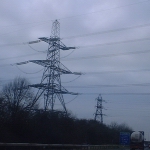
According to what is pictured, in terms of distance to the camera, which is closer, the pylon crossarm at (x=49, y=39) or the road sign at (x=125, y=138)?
the pylon crossarm at (x=49, y=39)

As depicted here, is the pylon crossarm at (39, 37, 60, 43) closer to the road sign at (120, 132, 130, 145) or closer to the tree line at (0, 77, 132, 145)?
the tree line at (0, 77, 132, 145)

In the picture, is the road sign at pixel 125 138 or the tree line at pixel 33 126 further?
the road sign at pixel 125 138

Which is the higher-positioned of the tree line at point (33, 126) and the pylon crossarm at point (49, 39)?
the pylon crossarm at point (49, 39)

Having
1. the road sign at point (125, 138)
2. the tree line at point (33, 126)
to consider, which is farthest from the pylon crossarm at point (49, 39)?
the road sign at point (125, 138)

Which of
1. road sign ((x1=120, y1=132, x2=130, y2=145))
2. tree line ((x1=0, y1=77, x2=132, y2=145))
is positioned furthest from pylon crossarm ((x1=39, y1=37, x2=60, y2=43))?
road sign ((x1=120, y1=132, x2=130, y2=145))

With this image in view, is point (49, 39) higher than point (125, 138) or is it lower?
higher

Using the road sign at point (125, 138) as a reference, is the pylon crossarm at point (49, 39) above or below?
above

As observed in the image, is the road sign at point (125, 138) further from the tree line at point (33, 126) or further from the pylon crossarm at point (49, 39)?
the pylon crossarm at point (49, 39)

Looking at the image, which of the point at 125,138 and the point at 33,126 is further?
the point at 125,138

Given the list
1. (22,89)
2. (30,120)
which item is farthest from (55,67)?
(22,89)

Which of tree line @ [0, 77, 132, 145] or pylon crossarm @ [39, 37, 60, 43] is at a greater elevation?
pylon crossarm @ [39, 37, 60, 43]

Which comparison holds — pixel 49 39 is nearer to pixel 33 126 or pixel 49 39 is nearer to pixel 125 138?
pixel 33 126

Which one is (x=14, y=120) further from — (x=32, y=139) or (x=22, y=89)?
(x=22, y=89)

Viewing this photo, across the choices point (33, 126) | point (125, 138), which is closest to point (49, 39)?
point (33, 126)
